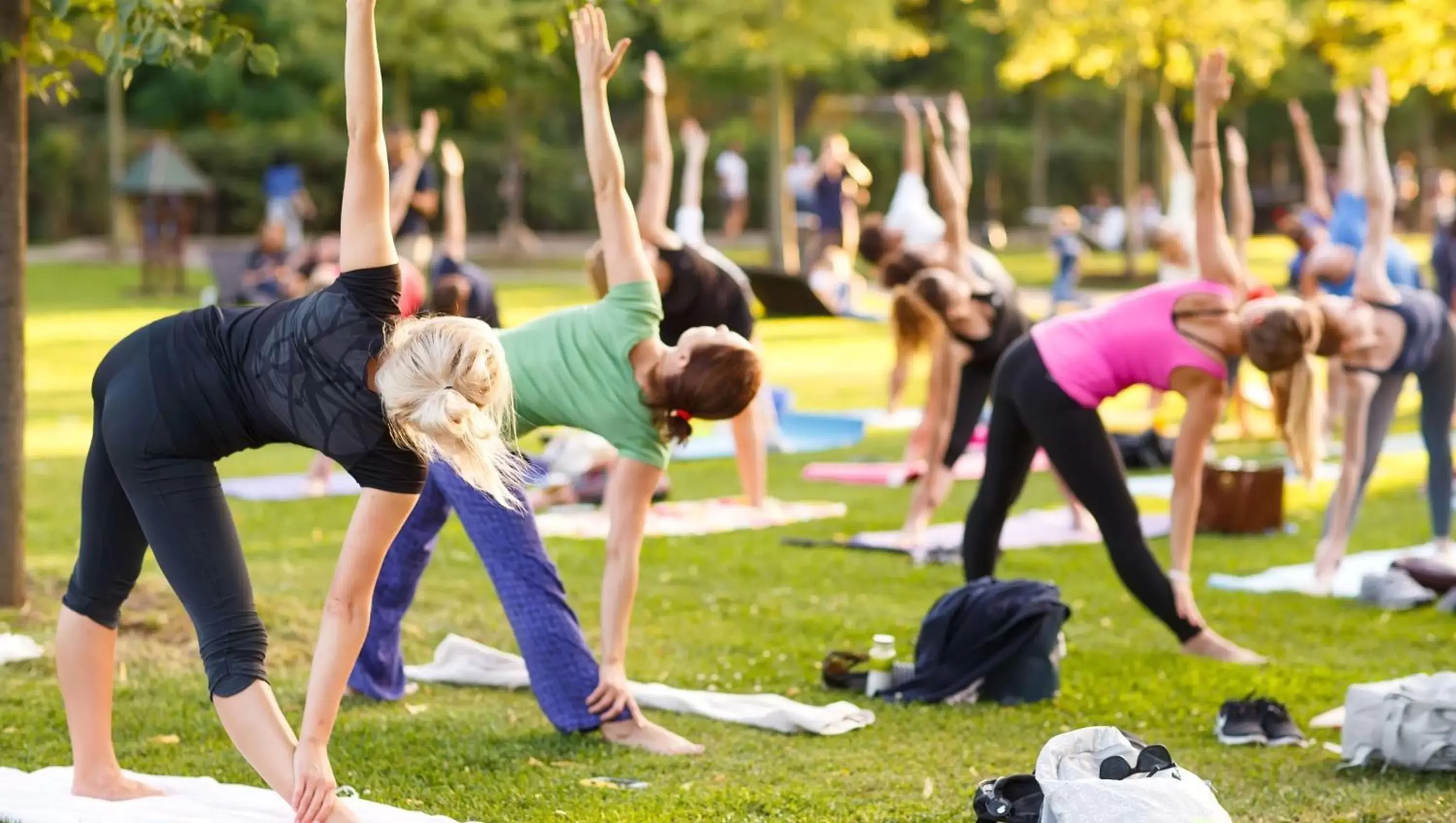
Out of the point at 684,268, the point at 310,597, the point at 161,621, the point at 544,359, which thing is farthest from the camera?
the point at 684,268

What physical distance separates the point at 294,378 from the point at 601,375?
4.35 ft

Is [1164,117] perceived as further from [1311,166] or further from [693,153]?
[693,153]

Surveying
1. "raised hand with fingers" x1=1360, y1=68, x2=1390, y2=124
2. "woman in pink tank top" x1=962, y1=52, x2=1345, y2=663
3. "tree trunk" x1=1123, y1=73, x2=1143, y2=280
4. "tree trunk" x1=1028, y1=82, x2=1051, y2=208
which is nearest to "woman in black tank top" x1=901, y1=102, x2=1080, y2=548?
"woman in pink tank top" x1=962, y1=52, x2=1345, y2=663

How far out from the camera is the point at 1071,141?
38875 mm

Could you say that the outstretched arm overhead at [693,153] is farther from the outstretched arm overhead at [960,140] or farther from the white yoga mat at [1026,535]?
the white yoga mat at [1026,535]

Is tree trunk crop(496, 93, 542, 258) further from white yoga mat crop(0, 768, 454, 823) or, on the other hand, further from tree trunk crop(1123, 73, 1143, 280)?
white yoga mat crop(0, 768, 454, 823)

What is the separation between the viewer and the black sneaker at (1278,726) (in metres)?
5.72

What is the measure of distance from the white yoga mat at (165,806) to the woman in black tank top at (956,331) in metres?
4.59

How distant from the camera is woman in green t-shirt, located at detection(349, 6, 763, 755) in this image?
16.6ft

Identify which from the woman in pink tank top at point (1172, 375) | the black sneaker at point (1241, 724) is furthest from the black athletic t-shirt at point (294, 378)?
the woman in pink tank top at point (1172, 375)

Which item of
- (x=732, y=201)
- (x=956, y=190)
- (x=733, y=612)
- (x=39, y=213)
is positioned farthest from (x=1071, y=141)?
(x=733, y=612)

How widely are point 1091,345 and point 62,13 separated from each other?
3.62 metres

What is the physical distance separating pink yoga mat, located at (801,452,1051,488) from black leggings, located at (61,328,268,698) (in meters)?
7.51

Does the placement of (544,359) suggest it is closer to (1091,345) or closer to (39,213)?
(1091,345)
